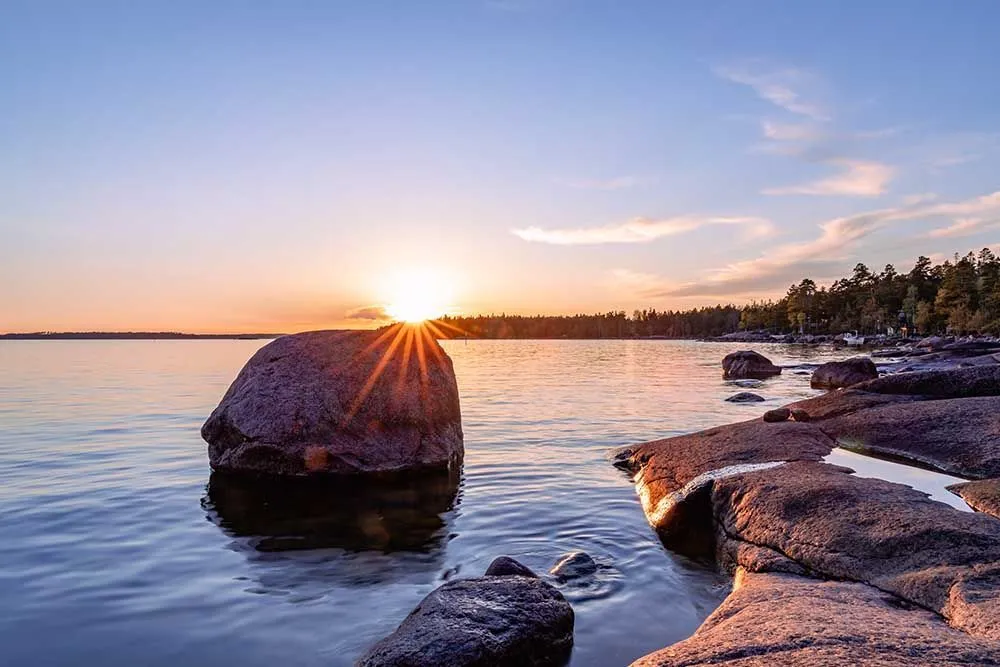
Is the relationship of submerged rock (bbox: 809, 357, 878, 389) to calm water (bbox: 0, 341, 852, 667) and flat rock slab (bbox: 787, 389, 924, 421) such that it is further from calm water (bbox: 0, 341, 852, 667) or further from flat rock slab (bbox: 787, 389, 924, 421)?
calm water (bbox: 0, 341, 852, 667)

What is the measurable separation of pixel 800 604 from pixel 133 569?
7234mm

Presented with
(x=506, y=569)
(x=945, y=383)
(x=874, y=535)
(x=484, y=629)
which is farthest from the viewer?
(x=945, y=383)

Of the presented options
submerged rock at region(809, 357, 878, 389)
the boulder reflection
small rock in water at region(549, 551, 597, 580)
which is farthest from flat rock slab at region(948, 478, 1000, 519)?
submerged rock at region(809, 357, 878, 389)

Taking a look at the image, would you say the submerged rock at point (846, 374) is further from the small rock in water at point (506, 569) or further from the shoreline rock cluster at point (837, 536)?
the small rock in water at point (506, 569)

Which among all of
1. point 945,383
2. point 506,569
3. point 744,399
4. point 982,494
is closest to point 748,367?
point 744,399

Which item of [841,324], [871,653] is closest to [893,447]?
[871,653]

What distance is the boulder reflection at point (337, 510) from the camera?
27.8ft

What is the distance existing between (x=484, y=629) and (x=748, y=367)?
37.3m

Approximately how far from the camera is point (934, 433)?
10922mm

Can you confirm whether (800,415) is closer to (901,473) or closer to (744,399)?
(901,473)

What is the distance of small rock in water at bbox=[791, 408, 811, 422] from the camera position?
13.9 meters

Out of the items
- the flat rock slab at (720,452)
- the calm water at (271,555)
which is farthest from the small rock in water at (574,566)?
the flat rock slab at (720,452)

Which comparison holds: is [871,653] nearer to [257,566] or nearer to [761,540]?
[761,540]

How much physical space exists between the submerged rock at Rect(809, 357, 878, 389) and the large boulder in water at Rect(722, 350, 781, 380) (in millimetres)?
7247
